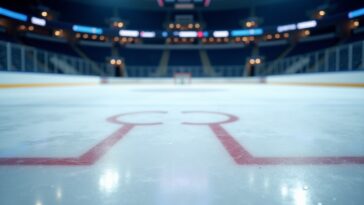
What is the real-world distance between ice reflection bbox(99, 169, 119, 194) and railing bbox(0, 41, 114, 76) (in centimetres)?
1176

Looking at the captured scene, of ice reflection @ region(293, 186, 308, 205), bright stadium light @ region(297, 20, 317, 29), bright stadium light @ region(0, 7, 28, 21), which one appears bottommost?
ice reflection @ region(293, 186, 308, 205)

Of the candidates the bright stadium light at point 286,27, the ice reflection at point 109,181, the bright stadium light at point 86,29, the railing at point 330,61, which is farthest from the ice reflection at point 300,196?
the bright stadium light at point 86,29

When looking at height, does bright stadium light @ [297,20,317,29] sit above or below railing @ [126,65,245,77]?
above

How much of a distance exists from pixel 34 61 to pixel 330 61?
14.9 meters

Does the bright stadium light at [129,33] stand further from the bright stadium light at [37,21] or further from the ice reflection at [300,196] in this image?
the ice reflection at [300,196]

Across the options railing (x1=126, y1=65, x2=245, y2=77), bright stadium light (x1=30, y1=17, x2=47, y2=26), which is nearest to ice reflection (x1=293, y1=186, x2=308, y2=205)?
railing (x1=126, y1=65, x2=245, y2=77)

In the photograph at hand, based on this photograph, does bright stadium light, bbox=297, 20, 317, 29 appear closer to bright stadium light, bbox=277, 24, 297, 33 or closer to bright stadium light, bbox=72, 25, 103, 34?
bright stadium light, bbox=277, 24, 297, 33

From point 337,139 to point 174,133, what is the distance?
1.27m

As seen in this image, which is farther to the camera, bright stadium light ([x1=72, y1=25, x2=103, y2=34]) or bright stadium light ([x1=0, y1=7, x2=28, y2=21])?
bright stadium light ([x1=72, y1=25, x2=103, y2=34])

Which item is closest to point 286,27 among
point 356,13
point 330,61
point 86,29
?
point 356,13

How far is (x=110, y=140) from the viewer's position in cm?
203

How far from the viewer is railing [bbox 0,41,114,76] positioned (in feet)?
36.3

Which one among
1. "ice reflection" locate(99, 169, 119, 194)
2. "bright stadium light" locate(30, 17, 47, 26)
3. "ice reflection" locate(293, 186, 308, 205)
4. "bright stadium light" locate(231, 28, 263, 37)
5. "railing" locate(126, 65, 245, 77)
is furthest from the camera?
"bright stadium light" locate(231, 28, 263, 37)

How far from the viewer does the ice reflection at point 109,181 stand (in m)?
1.12
